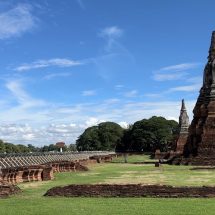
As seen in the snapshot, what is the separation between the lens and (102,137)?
139 m

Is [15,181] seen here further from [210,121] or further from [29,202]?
[210,121]

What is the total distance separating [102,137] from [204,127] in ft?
307

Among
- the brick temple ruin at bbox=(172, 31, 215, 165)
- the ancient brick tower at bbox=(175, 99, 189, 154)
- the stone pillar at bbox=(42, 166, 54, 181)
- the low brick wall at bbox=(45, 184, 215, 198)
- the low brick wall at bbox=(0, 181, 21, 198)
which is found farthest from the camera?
the ancient brick tower at bbox=(175, 99, 189, 154)

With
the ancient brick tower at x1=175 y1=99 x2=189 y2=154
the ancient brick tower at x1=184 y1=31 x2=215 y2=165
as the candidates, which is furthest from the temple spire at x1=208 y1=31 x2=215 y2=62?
the ancient brick tower at x1=175 y1=99 x2=189 y2=154

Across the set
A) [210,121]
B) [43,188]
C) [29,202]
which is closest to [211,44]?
[210,121]

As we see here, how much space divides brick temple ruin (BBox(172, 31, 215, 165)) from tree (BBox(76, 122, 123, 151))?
3368 inches

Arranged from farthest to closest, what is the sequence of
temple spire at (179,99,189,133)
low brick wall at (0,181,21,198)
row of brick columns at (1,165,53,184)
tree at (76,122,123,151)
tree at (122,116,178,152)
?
tree at (76,122,123,151) < tree at (122,116,178,152) < temple spire at (179,99,189,133) < row of brick columns at (1,165,53,184) < low brick wall at (0,181,21,198)

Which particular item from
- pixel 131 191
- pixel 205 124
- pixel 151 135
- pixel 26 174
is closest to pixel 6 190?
pixel 131 191

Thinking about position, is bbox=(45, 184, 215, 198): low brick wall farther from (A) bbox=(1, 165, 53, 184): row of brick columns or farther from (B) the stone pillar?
(B) the stone pillar

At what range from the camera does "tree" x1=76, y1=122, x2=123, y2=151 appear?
136m

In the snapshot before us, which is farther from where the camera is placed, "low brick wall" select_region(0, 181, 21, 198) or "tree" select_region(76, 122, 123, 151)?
"tree" select_region(76, 122, 123, 151)

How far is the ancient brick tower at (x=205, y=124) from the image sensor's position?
44.2 meters

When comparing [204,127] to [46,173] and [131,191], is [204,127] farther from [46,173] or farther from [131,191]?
[131,191]

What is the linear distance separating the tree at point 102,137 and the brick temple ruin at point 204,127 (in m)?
85.5
